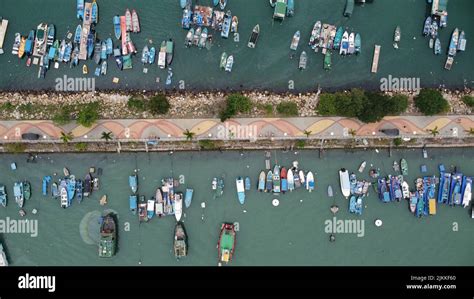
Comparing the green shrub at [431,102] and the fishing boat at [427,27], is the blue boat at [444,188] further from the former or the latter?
the fishing boat at [427,27]

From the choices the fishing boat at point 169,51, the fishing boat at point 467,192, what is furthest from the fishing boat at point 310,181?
the fishing boat at point 169,51

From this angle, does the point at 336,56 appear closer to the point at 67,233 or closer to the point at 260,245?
the point at 260,245

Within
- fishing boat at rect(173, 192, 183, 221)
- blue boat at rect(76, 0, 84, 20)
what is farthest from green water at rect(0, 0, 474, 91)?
fishing boat at rect(173, 192, 183, 221)

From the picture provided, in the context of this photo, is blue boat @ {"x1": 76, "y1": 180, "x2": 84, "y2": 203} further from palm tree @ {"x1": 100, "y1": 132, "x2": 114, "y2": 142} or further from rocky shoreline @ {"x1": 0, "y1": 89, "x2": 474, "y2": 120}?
rocky shoreline @ {"x1": 0, "y1": 89, "x2": 474, "y2": 120}

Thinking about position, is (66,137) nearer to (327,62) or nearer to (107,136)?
(107,136)

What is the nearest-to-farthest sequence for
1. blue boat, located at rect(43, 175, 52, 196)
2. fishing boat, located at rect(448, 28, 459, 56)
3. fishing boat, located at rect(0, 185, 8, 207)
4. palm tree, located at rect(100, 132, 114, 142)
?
palm tree, located at rect(100, 132, 114, 142), fishing boat, located at rect(0, 185, 8, 207), blue boat, located at rect(43, 175, 52, 196), fishing boat, located at rect(448, 28, 459, 56)
